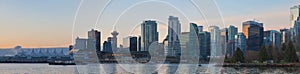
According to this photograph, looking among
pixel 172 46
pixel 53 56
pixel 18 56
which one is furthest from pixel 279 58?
pixel 18 56

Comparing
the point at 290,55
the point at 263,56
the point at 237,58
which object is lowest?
the point at 237,58

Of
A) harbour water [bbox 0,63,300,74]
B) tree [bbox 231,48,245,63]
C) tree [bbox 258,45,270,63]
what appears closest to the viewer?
harbour water [bbox 0,63,300,74]

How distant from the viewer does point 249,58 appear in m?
74.8

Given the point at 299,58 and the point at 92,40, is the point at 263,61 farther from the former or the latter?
the point at 92,40

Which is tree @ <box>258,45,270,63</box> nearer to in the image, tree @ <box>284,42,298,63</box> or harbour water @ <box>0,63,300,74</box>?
tree @ <box>284,42,298,63</box>

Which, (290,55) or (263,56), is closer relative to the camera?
(290,55)

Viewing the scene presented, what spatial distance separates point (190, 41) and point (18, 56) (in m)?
126

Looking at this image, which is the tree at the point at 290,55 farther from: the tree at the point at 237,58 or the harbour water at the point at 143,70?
the harbour water at the point at 143,70

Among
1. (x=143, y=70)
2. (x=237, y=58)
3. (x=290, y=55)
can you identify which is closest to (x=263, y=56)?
(x=237, y=58)

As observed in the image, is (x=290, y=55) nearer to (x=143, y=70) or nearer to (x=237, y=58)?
(x=237, y=58)

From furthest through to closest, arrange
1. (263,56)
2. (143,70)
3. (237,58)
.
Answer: (237,58)
(263,56)
(143,70)

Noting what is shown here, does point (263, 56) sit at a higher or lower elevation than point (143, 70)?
higher

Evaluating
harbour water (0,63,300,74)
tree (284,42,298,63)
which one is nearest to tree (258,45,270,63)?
tree (284,42,298,63)

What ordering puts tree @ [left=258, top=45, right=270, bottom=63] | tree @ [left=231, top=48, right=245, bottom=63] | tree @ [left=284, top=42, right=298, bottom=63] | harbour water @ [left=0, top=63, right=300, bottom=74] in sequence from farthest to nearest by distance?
tree @ [left=231, top=48, right=245, bottom=63] < tree @ [left=258, top=45, right=270, bottom=63] < tree @ [left=284, top=42, right=298, bottom=63] < harbour water @ [left=0, top=63, right=300, bottom=74]
